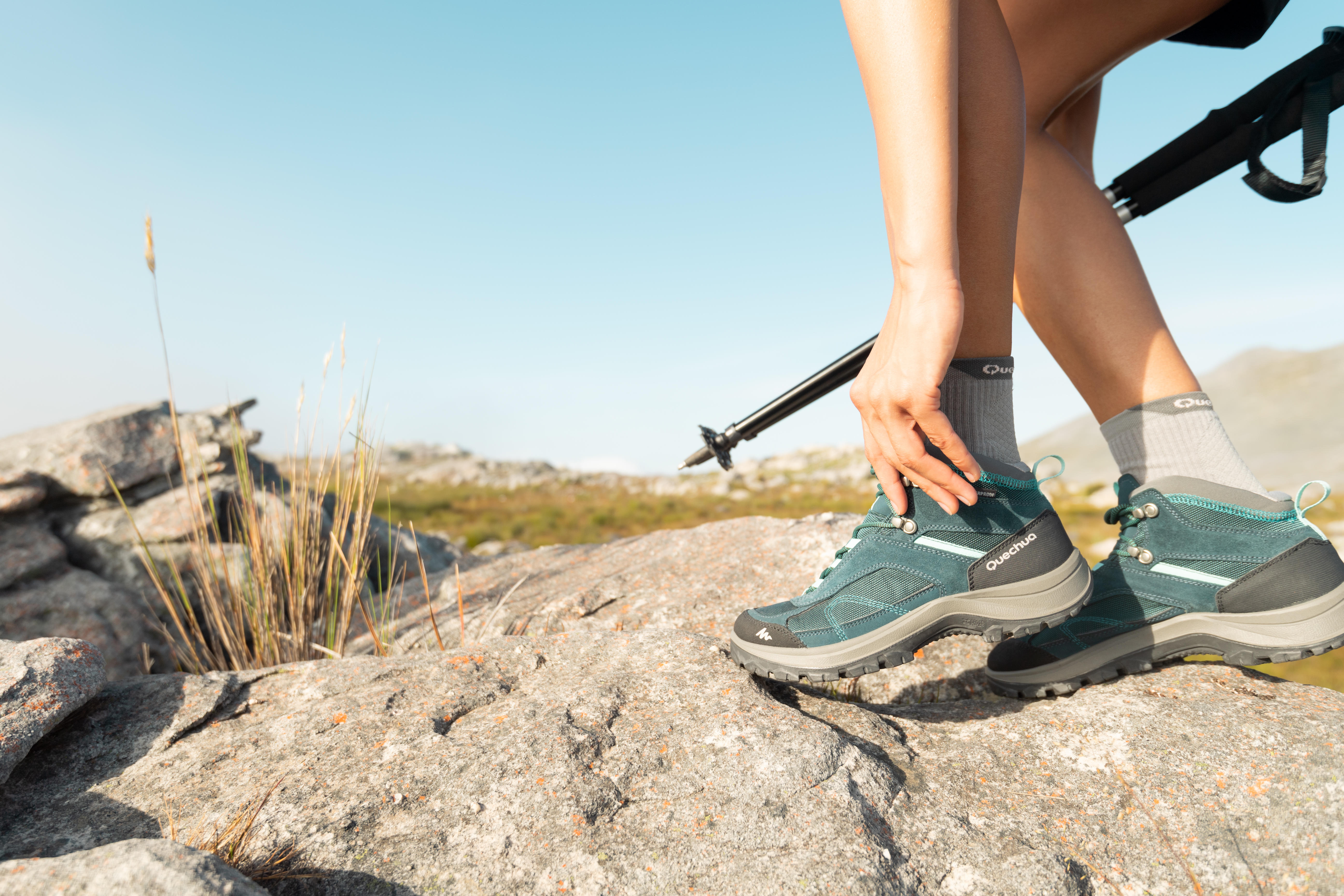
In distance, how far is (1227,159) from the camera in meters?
2.18

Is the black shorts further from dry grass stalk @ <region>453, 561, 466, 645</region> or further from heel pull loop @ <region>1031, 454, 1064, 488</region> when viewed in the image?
dry grass stalk @ <region>453, 561, 466, 645</region>

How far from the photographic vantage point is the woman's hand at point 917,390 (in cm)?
139

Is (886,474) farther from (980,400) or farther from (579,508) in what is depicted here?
(579,508)

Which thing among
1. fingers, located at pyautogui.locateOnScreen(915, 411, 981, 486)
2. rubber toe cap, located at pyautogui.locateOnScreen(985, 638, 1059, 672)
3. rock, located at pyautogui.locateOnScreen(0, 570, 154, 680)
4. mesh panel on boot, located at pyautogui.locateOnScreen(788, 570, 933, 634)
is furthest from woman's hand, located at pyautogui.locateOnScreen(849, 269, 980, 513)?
rock, located at pyautogui.locateOnScreen(0, 570, 154, 680)

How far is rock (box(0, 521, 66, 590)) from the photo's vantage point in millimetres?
3715

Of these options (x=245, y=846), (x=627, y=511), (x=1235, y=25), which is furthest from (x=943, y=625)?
(x=627, y=511)

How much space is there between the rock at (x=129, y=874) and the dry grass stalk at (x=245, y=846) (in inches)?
4.2

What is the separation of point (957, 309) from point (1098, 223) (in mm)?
858

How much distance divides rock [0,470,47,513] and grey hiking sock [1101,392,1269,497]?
530 centimetres

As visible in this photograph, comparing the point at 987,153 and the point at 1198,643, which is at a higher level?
the point at 987,153

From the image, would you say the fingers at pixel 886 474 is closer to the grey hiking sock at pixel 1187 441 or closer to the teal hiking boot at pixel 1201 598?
the teal hiking boot at pixel 1201 598

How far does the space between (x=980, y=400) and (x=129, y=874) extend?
1.72 metres

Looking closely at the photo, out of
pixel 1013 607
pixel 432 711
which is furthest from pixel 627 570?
pixel 1013 607

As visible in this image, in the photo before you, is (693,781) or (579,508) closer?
(693,781)
